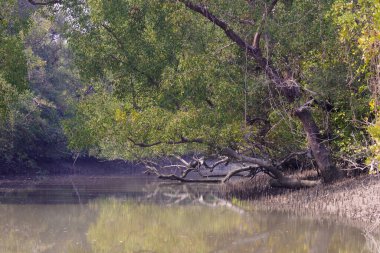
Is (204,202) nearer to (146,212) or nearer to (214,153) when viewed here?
(214,153)

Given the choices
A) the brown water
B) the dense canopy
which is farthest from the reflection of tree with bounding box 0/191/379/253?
the dense canopy

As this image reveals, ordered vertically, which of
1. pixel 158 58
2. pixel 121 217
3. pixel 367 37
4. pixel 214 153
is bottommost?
pixel 121 217

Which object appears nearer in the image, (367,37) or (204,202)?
(367,37)

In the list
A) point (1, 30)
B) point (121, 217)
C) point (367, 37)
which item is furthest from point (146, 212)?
point (367, 37)

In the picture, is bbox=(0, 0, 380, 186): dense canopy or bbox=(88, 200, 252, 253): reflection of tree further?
bbox=(0, 0, 380, 186): dense canopy

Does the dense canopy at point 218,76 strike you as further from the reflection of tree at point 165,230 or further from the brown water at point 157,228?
the reflection of tree at point 165,230

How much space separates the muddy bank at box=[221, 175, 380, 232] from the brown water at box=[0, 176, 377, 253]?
505 mm

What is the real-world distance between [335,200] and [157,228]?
13.3 feet

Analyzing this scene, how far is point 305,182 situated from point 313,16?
4443 mm

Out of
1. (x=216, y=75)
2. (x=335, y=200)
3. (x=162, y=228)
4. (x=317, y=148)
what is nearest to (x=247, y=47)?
(x=216, y=75)

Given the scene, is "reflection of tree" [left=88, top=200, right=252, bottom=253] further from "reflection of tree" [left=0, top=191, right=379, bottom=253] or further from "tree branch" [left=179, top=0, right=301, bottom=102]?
"tree branch" [left=179, top=0, right=301, bottom=102]

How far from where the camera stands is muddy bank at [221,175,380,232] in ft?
38.5

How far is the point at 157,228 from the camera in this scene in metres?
12.4

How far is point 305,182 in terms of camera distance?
16.1 m
